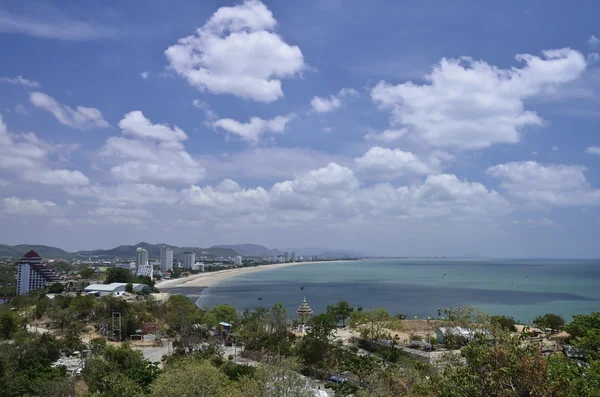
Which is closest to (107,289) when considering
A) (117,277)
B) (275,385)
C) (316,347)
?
(117,277)

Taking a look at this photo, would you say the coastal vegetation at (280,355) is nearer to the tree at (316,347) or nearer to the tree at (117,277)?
the tree at (316,347)

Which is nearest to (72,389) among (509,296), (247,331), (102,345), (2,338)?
(102,345)

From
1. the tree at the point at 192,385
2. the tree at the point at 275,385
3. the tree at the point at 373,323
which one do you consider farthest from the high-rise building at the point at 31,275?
the tree at the point at 275,385

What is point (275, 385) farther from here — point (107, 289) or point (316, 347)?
point (107, 289)

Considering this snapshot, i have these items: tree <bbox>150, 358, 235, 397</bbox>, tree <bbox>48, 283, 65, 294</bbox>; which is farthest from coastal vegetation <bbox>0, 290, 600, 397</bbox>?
tree <bbox>48, 283, 65, 294</bbox>

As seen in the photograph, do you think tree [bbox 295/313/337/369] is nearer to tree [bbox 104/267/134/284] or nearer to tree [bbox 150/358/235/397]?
tree [bbox 150/358/235/397]

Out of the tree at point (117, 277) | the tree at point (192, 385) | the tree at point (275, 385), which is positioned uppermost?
the tree at point (275, 385)
